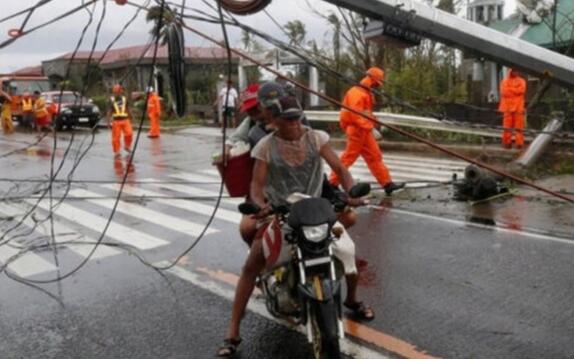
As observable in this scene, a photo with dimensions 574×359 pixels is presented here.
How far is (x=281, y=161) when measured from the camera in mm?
4230

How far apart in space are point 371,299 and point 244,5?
8.46 ft

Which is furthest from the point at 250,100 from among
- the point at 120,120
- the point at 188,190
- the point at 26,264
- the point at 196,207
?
the point at 120,120

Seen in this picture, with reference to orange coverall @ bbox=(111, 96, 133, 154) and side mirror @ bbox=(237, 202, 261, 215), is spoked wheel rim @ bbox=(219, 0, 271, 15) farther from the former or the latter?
orange coverall @ bbox=(111, 96, 133, 154)

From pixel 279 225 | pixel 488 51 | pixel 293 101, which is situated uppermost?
pixel 488 51

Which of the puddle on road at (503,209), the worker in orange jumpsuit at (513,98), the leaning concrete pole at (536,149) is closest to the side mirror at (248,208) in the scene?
the puddle on road at (503,209)

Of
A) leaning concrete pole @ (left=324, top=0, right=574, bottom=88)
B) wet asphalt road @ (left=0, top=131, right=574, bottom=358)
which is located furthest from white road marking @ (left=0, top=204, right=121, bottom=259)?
leaning concrete pole @ (left=324, top=0, right=574, bottom=88)

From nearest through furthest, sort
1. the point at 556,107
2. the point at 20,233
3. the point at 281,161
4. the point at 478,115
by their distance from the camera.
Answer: the point at 281,161
the point at 20,233
the point at 556,107
the point at 478,115

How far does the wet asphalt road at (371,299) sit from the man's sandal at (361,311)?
12cm

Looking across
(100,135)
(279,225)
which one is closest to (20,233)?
(279,225)

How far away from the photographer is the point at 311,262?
3625mm

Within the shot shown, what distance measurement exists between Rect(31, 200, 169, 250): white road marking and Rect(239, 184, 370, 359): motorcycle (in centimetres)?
344

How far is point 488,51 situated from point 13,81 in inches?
1416

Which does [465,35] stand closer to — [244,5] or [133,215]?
[244,5]

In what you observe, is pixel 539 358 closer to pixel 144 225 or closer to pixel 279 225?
pixel 279 225
